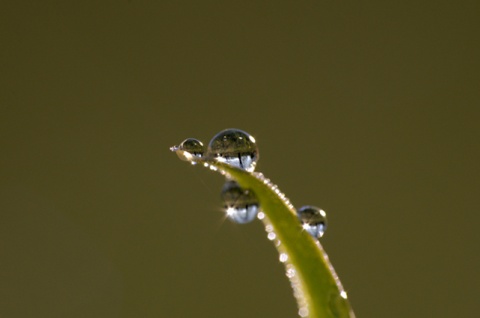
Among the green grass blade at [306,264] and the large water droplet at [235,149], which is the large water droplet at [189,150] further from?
the green grass blade at [306,264]

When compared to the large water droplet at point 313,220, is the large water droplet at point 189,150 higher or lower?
higher

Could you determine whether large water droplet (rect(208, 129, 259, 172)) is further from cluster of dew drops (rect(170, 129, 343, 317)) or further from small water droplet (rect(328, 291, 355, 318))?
small water droplet (rect(328, 291, 355, 318))

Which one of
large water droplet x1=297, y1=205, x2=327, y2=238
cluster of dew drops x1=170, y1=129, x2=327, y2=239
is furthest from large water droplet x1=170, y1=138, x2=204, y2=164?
large water droplet x1=297, y1=205, x2=327, y2=238

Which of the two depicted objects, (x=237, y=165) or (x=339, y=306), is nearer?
(x=339, y=306)

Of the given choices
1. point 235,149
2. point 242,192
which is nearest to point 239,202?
point 242,192

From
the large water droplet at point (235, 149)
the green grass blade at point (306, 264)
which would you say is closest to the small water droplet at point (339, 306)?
the green grass blade at point (306, 264)

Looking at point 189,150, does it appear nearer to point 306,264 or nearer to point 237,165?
point 237,165

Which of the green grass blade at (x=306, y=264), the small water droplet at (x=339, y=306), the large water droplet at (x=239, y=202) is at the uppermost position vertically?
the large water droplet at (x=239, y=202)

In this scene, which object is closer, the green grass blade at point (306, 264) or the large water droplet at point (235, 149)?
the green grass blade at point (306, 264)
